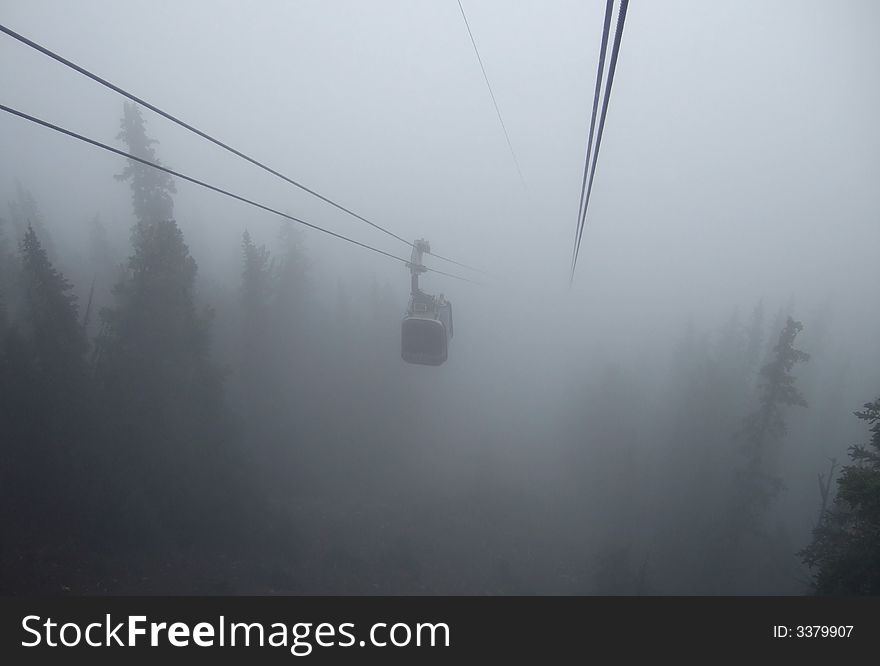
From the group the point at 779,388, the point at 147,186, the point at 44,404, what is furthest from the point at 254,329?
the point at 779,388

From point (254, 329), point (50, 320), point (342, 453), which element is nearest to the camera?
point (50, 320)

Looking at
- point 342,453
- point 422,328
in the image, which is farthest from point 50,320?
point 342,453

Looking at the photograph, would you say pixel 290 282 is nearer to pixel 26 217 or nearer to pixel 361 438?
pixel 361 438

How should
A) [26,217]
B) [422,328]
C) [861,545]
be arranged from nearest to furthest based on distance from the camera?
[861,545] < [422,328] < [26,217]

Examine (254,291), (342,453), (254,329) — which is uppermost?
(254,291)

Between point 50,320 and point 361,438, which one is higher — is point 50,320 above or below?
above

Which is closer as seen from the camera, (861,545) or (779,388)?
→ (861,545)

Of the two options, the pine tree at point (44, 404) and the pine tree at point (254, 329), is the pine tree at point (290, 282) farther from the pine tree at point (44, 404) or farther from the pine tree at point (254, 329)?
the pine tree at point (44, 404)

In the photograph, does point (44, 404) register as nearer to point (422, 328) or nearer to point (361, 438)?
point (422, 328)

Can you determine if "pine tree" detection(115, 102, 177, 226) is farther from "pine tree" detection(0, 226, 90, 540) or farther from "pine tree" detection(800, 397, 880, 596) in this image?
"pine tree" detection(800, 397, 880, 596)

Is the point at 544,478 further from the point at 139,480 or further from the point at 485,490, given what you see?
the point at 139,480

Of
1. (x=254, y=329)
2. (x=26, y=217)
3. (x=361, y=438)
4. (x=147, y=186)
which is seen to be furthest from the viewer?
(x=26, y=217)

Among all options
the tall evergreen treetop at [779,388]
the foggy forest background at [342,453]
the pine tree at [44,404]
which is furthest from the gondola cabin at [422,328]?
the tall evergreen treetop at [779,388]

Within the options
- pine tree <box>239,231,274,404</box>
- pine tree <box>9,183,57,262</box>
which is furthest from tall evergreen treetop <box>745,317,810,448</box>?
pine tree <box>9,183,57,262</box>
